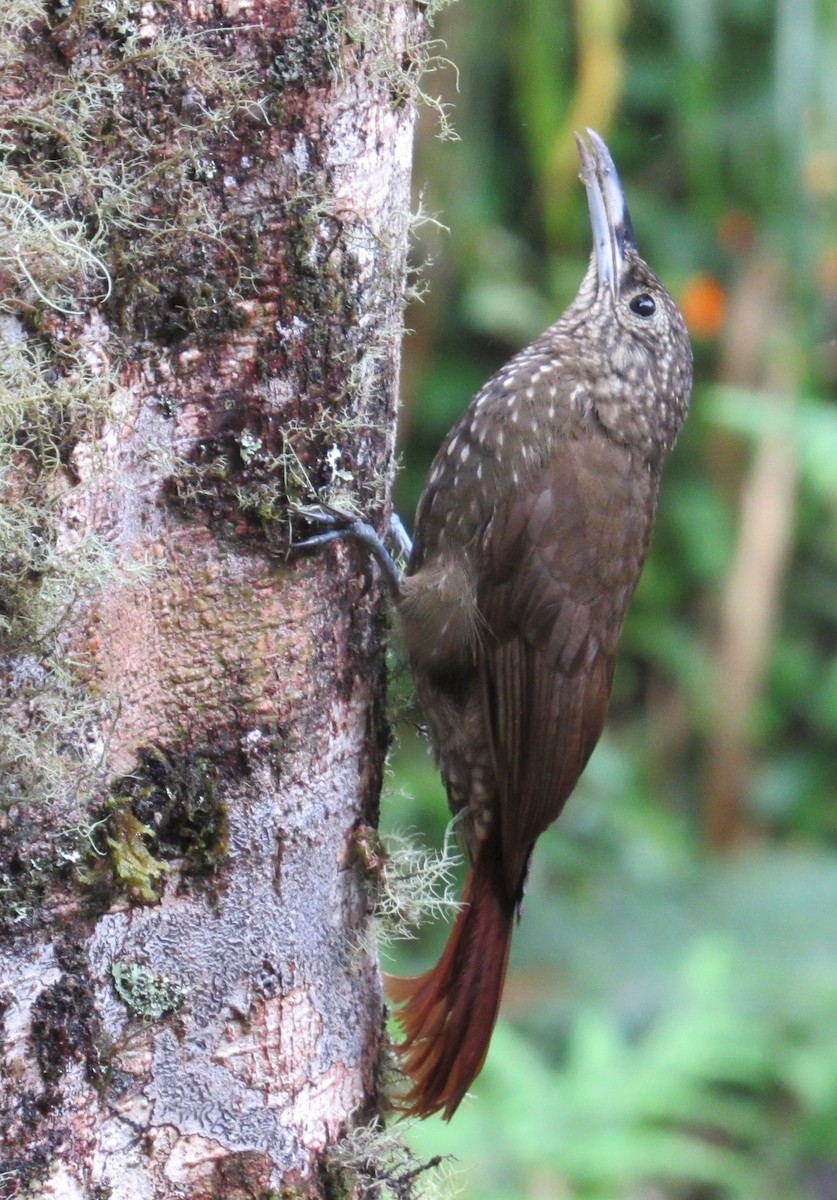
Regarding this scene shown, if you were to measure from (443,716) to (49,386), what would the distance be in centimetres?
109

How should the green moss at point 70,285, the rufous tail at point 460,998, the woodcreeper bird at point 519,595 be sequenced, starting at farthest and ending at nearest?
1. the woodcreeper bird at point 519,595
2. the rufous tail at point 460,998
3. the green moss at point 70,285

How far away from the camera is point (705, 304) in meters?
5.67

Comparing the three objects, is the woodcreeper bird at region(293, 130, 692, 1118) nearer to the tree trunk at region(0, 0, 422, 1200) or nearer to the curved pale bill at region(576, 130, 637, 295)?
the curved pale bill at region(576, 130, 637, 295)

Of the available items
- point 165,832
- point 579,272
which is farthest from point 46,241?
point 579,272

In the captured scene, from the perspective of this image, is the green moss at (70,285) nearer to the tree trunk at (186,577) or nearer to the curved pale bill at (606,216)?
the tree trunk at (186,577)

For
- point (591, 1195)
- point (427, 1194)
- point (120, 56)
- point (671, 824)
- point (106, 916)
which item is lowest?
point (671, 824)

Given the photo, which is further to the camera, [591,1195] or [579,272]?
[579,272]

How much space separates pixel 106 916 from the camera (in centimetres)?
151

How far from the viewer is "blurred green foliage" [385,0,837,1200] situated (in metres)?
3.68

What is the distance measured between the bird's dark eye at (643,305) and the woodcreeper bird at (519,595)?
0.39 ft

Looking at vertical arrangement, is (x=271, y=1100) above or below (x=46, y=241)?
below

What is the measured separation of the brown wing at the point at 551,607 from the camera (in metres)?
2.37

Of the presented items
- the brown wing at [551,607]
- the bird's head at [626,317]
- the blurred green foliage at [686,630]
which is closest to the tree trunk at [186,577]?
the brown wing at [551,607]

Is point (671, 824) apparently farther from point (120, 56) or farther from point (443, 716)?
point (120, 56)
